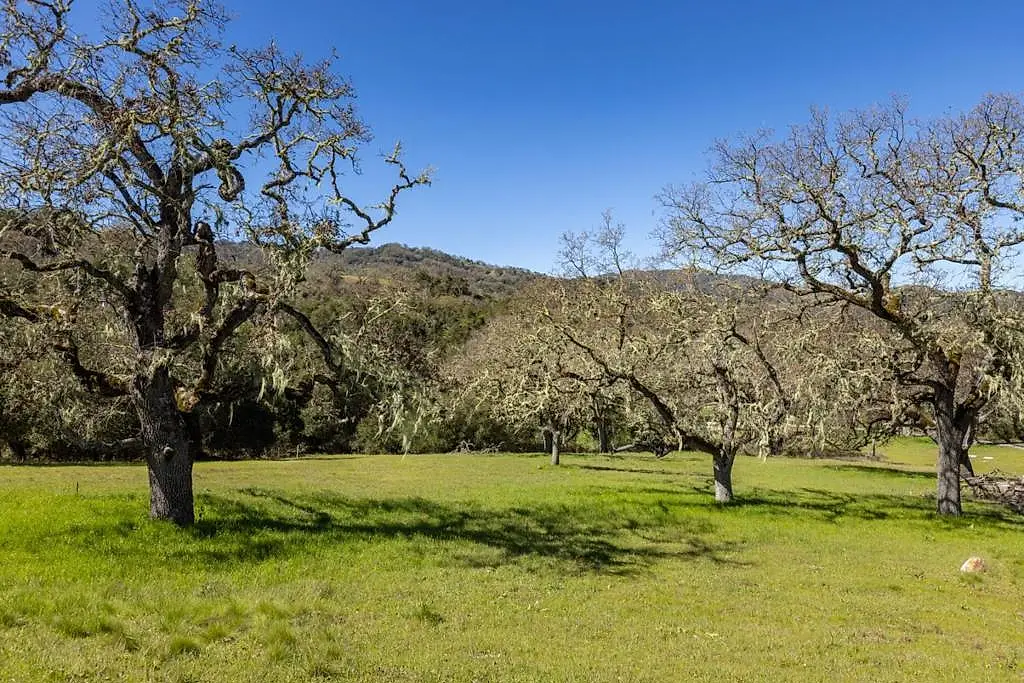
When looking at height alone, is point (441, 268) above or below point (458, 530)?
above

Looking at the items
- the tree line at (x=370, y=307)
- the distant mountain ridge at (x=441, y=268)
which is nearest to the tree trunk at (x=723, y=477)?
the tree line at (x=370, y=307)

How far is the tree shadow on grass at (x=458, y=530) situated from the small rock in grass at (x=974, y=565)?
13.9 ft

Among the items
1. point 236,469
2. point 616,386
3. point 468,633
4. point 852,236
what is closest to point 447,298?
point 236,469

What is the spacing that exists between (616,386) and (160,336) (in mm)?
12204

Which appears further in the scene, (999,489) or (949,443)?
(999,489)

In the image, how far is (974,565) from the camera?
12.8 meters

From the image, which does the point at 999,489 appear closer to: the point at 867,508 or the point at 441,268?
the point at 867,508

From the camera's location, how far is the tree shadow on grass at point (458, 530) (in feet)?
40.2

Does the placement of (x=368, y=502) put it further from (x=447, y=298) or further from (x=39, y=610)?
(x=447, y=298)

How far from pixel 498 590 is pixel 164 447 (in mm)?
6520

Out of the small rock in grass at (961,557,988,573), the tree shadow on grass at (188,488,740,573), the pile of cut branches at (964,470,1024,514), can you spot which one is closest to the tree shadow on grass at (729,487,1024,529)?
the pile of cut branches at (964,470,1024,514)

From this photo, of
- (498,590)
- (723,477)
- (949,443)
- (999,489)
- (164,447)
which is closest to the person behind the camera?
(498,590)

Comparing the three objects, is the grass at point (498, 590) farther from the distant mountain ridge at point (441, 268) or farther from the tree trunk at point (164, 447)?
the distant mountain ridge at point (441, 268)

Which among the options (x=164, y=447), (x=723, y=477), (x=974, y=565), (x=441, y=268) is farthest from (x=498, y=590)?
(x=441, y=268)
